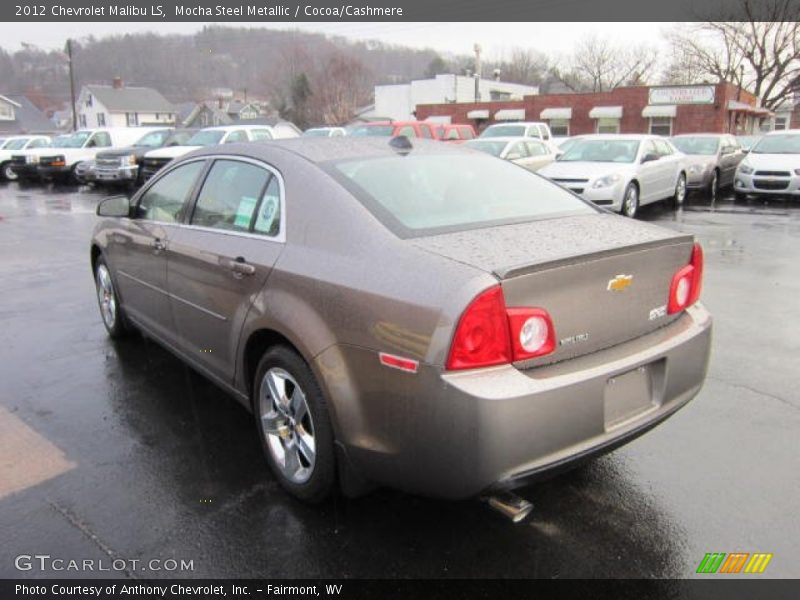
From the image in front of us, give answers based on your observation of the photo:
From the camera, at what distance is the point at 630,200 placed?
11625 millimetres

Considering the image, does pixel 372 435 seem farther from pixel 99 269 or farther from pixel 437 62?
pixel 437 62

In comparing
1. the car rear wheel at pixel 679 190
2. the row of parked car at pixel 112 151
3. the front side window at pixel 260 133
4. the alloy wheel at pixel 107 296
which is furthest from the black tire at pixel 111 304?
the front side window at pixel 260 133

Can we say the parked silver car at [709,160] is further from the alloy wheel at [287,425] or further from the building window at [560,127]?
the building window at [560,127]

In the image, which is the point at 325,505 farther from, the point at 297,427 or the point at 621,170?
the point at 621,170

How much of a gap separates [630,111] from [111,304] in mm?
37765

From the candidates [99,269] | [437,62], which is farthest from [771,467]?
[437,62]

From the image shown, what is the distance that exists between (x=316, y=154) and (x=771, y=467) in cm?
284

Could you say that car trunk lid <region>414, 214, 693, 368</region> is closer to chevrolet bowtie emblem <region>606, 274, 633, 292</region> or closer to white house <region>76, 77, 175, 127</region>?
chevrolet bowtie emblem <region>606, 274, 633, 292</region>

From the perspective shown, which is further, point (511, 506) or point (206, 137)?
point (206, 137)

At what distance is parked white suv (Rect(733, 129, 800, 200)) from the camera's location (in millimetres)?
13898

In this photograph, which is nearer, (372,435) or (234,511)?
(372,435)

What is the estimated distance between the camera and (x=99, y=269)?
545 centimetres

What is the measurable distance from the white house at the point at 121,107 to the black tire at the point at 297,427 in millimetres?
77467

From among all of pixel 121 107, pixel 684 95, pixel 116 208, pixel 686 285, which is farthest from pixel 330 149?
pixel 121 107
